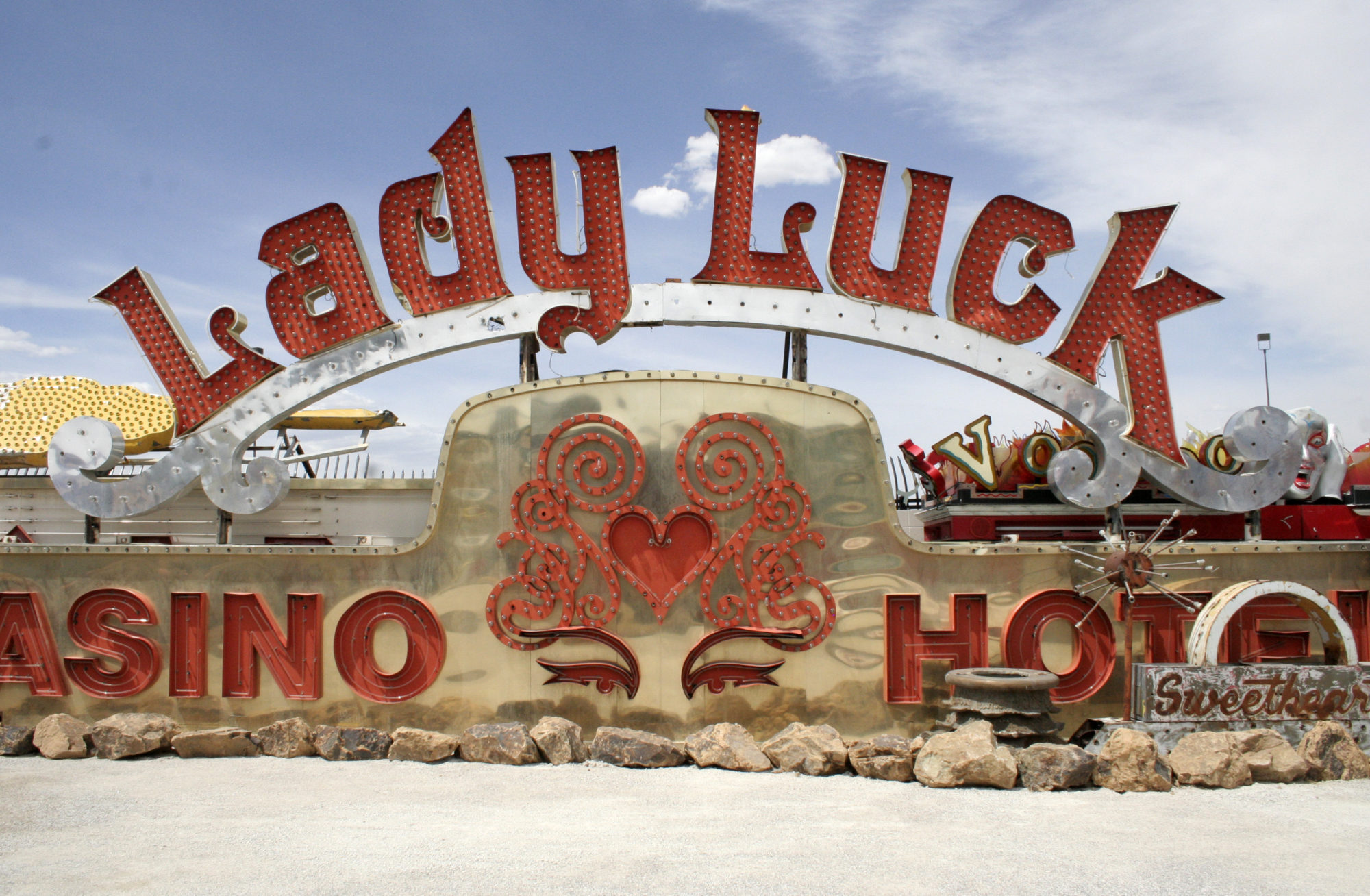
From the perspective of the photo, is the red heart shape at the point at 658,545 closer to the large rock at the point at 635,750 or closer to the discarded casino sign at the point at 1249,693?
the large rock at the point at 635,750

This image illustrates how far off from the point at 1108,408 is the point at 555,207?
607 cm

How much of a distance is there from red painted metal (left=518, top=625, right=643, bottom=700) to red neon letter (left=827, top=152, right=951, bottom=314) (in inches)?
168

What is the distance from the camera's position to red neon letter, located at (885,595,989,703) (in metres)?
9.80

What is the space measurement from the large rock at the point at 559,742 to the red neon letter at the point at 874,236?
5.14 m

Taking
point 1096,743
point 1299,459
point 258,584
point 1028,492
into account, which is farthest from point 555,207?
point 1299,459

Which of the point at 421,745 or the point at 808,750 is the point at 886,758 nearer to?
the point at 808,750

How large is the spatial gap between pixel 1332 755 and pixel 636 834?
6104mm

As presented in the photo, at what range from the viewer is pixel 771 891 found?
19.4ft

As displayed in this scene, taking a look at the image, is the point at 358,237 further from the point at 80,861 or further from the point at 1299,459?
the point at 1299,459

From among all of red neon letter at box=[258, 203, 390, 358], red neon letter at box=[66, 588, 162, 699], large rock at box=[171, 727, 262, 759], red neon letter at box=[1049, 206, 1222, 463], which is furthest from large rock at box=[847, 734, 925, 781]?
red neon letter at box=[66, 588, 162, 699]

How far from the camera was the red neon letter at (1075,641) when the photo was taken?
9.86 metres

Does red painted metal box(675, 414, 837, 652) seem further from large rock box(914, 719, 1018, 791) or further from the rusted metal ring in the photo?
large rock box(914, 719, 1018, 791)

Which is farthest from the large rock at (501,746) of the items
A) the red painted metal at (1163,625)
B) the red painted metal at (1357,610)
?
the red painted metal at (1357,610)

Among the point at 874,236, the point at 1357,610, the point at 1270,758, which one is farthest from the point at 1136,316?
the point at 1270,758
